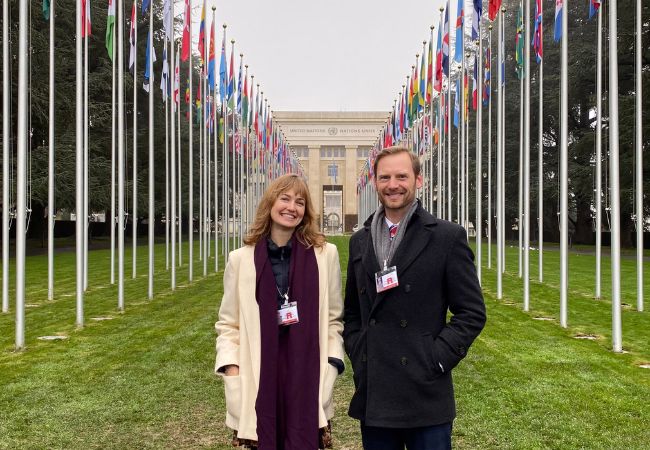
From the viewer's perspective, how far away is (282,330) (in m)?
2.72

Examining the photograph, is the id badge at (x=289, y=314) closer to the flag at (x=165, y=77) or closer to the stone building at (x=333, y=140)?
the flag at (x=165, y=77)

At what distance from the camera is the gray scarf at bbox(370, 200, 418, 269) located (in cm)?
254

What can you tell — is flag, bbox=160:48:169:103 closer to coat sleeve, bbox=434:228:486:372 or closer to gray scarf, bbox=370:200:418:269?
gray scarf, bbox=370:200:418:269

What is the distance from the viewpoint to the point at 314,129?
77.4m

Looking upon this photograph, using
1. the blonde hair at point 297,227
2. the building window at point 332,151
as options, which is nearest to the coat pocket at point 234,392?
the blonde hair at point 297,227

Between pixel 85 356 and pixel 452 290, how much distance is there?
6.41m

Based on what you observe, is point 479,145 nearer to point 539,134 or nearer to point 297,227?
point 539,134

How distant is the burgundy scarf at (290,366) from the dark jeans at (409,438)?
0.24 m

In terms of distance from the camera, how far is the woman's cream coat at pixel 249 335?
2693mm

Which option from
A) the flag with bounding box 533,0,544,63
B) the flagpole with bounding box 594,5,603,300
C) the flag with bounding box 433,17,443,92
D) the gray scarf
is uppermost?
the flag with bounding box 433,17,443,92

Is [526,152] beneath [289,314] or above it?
above

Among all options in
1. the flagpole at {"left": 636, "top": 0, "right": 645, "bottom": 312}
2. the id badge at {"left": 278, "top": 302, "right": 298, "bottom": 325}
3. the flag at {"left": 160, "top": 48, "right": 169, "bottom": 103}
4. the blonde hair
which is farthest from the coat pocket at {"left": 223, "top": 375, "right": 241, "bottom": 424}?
the flag at {"left": 160, "top": 48, "right": 169, "bottom": 103}

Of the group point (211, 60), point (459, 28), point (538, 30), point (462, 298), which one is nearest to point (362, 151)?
point (211, 60)

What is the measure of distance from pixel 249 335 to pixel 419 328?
0.73m
